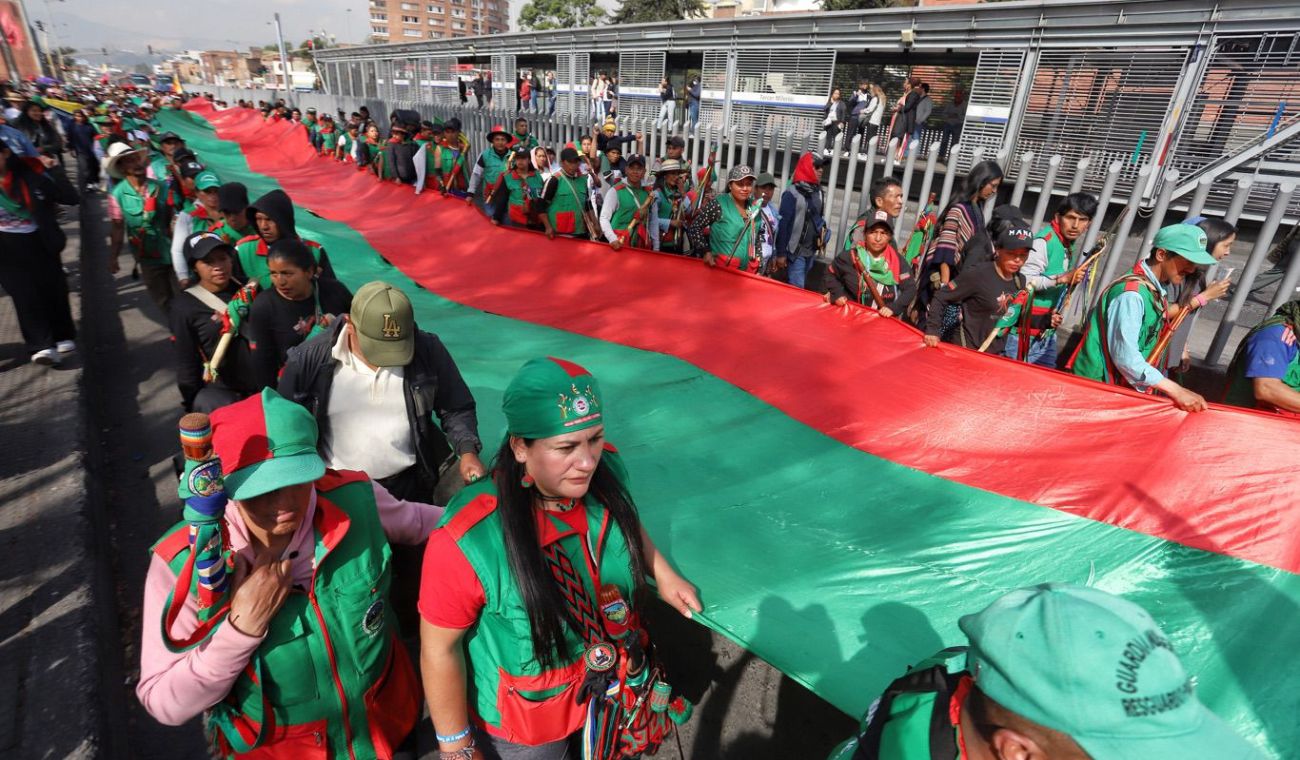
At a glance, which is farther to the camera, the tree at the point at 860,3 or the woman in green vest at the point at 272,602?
the tree at the point at 860,3

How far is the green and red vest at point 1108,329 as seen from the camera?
11.2 ft

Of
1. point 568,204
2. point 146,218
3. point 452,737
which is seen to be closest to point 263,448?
point 452,737

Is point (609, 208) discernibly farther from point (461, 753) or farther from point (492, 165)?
point (461, 753)

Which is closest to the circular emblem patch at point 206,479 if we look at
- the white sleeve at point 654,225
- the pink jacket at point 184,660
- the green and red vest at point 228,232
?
the pink jacket at point 184,660

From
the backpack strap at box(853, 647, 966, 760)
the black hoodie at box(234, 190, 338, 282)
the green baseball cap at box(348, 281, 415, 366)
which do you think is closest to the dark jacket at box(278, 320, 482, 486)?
the green baseball cap at box(348, 281, 415, 366)

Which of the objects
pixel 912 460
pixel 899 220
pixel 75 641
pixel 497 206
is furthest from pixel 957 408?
pixel 497 206

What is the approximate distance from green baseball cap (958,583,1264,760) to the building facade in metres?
144

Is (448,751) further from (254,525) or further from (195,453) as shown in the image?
(195,453)

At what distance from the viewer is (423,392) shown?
2598mm

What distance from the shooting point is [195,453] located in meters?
1.24

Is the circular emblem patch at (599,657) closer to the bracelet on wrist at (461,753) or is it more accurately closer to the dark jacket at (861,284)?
the bracelet on wrist at (461,753)

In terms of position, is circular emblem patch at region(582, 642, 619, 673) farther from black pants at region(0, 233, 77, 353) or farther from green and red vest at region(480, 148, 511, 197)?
green and red vest at region(480, 148, 511, 197)

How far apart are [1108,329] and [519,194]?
Result: 635 centimetres

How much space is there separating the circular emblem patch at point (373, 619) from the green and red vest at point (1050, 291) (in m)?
4.62
